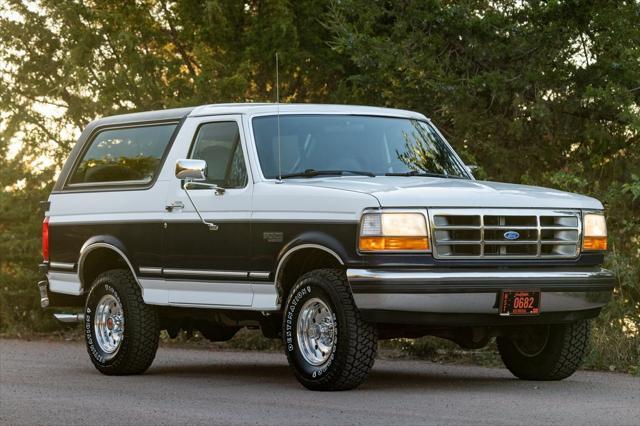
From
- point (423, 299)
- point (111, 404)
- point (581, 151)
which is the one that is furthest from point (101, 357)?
point (581, 151)

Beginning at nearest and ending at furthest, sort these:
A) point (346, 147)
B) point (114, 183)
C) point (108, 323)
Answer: point (346, 147) → point (108, 323) → point (114, 183)

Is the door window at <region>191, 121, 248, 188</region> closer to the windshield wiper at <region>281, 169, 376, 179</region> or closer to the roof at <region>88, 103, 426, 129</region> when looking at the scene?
the roof at <region>88, 103, 426, 129</region>

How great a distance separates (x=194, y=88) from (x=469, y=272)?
857 centimetres

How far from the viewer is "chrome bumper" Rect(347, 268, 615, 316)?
9.95m

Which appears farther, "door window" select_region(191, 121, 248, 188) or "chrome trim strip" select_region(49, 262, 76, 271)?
"chrome trim strip" select_region(49, 262, 76, 271)

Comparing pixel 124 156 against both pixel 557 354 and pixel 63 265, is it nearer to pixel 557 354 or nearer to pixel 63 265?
pixel 63 265

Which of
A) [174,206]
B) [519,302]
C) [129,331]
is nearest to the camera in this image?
[519,302]

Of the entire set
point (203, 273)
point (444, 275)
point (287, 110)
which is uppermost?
point (287, 110)

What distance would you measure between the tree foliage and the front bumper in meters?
3.20

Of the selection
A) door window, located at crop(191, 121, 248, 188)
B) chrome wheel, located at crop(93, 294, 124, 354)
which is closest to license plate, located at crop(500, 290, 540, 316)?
door window, located at crop(191, 121, 248, 188)

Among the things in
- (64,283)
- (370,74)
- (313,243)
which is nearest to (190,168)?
(313,243)

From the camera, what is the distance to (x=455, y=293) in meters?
10.0

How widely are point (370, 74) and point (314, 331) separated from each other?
5.84 metres

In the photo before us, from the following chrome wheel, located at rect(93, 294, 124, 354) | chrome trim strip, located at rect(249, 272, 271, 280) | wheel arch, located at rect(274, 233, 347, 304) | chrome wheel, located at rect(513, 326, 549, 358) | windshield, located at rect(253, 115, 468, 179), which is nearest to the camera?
wheel arch, located at rect(274, 233, 347, 304)
